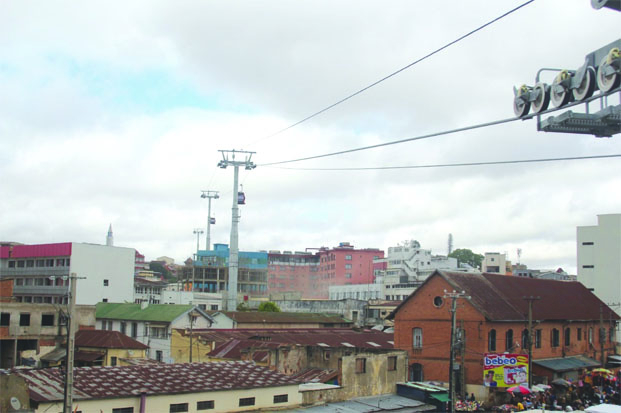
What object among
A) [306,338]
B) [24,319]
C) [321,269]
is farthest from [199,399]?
[321,269]

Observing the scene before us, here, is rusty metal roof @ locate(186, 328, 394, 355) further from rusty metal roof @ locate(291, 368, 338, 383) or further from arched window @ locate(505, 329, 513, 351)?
rusty metal roof @ locate(291, 368, 338, 383)

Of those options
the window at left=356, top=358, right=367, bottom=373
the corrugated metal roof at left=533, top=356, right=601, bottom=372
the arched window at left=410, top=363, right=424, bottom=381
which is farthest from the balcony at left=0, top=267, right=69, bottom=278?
the corrugated metal roof at left=533, top=356, right=601, bottom=372

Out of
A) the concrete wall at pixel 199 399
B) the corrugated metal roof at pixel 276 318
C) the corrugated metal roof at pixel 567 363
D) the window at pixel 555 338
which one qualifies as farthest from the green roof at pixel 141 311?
the window at pixel 555 338

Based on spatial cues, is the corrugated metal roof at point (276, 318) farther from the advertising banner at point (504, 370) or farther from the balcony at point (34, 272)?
the advertising banner at point (504, 370)

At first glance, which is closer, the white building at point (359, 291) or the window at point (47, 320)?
the window at point (47, 320)

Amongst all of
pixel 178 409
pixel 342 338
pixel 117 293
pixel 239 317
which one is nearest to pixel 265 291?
pixel 117 293

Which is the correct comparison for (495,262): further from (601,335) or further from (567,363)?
(567,363)

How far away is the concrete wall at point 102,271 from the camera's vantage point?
74.6m

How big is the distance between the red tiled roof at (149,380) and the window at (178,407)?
1.93 feet

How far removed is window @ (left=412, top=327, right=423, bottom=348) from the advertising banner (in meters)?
6.63

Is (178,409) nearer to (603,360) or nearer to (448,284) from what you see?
(448,284)

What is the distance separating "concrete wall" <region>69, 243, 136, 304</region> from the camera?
74.6 meters

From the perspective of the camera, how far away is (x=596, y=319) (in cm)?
5697

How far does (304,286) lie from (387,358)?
104834mm
